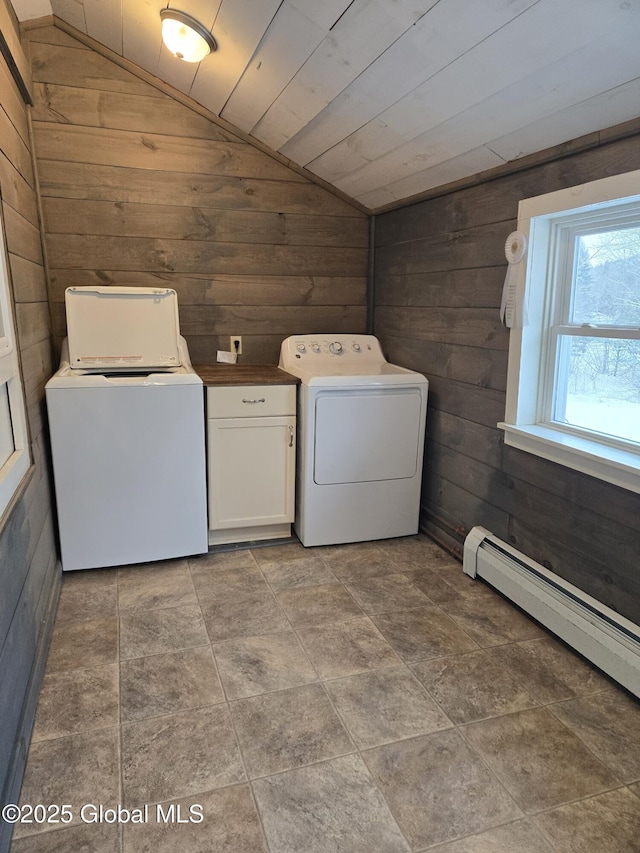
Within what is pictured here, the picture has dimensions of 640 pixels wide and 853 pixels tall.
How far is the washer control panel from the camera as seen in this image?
310 centimetres

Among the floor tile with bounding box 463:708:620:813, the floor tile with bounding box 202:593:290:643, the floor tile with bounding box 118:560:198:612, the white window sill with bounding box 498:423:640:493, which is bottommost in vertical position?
the floor tile with bounding box 463:708:620:813

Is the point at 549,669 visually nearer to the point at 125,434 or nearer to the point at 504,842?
the point at 504,842

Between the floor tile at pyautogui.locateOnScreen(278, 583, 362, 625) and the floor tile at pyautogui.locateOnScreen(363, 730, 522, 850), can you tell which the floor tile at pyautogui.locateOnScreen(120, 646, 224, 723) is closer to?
the floor tile at pyautogui.locateOnScreen(278, 583, 362, 625)

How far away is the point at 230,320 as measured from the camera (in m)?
3.21

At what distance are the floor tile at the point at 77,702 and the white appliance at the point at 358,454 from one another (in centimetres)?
119

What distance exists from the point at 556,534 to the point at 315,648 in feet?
3.17

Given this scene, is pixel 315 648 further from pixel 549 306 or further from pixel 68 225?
pixel 68 225

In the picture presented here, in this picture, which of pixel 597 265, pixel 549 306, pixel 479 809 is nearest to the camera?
pixel 479 809

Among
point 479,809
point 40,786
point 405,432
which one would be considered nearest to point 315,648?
point 479,809

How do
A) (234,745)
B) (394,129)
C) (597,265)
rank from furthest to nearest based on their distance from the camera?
(394,129)
(597,265)
(234,745)

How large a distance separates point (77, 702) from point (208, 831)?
63 cm

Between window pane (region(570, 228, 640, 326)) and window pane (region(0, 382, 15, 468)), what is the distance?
1.95 m

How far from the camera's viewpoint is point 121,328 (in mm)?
2598

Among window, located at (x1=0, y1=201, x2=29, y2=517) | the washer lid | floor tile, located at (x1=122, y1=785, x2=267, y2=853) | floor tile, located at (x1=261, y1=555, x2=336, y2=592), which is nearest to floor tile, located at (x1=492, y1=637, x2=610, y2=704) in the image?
floor tile, located at (x1=261, y1=555, x2=336, y2=592)
